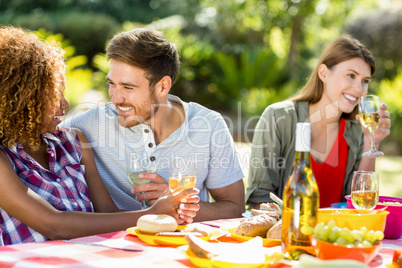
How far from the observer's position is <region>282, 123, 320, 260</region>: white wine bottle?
1.59 metres

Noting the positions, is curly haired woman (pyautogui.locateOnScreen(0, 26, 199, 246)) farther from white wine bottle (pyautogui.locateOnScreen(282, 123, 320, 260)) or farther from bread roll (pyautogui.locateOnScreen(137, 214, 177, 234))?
white wine bottle (pyautogui.locateOnScreen(282, 123, 320, 260))

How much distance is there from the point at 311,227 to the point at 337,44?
251cm

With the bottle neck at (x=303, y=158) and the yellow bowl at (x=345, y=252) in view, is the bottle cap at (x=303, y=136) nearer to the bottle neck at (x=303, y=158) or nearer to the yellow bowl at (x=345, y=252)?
the bottle neck at (x=303, y=158)

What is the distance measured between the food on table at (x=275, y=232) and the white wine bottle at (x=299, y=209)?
0.18 meters

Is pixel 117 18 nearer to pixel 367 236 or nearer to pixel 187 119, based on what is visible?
pixel 187 119

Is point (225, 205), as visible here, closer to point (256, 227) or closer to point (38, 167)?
point (256, 227)

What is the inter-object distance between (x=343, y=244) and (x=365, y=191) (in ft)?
2.07

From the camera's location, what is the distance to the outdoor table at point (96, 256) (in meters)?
1.50

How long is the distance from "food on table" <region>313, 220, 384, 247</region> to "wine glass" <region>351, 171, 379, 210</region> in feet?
1.76

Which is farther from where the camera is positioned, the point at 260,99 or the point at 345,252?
the point at 260,99

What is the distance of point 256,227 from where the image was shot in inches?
73.7

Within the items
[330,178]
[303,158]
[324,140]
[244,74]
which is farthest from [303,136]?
[244,74]

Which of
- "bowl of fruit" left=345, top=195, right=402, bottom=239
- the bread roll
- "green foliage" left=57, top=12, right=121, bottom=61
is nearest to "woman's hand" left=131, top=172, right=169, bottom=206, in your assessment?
the bread roll

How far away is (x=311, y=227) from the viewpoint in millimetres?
1577
